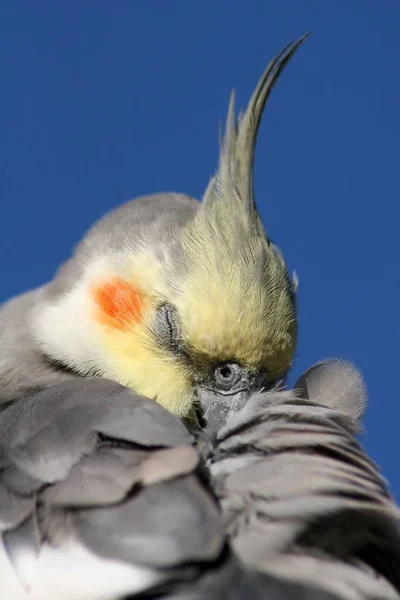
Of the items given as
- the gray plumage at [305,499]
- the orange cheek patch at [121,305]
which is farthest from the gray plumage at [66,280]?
the gray plumage at [305,499]

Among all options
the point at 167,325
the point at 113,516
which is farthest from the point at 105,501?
the point at 167,325

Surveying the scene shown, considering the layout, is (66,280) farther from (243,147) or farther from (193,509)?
(193,509)

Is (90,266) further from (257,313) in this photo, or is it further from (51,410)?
(51,410)

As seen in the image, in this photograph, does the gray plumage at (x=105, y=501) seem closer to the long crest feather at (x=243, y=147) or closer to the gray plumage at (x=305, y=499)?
the gray plumage at (x=305, y=499)

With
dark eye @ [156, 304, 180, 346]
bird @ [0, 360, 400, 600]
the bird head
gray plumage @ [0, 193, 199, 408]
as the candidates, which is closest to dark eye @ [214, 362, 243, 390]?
the bird head

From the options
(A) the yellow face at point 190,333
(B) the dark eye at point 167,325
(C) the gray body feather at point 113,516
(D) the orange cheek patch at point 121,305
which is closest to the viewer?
(C) the gray body feather at point 113,516

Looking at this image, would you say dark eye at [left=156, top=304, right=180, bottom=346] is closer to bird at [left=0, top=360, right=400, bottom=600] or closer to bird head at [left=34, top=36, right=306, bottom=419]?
bird head at [left=34, top=36, right=306, bottom=419]

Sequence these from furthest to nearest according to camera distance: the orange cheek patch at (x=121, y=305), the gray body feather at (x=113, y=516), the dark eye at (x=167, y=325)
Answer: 1. the orange cheek patch at (x=121, y=305)
2. the dark eye at (x=167, y=325)
3. the gray body feather at (x=113, y=516)
